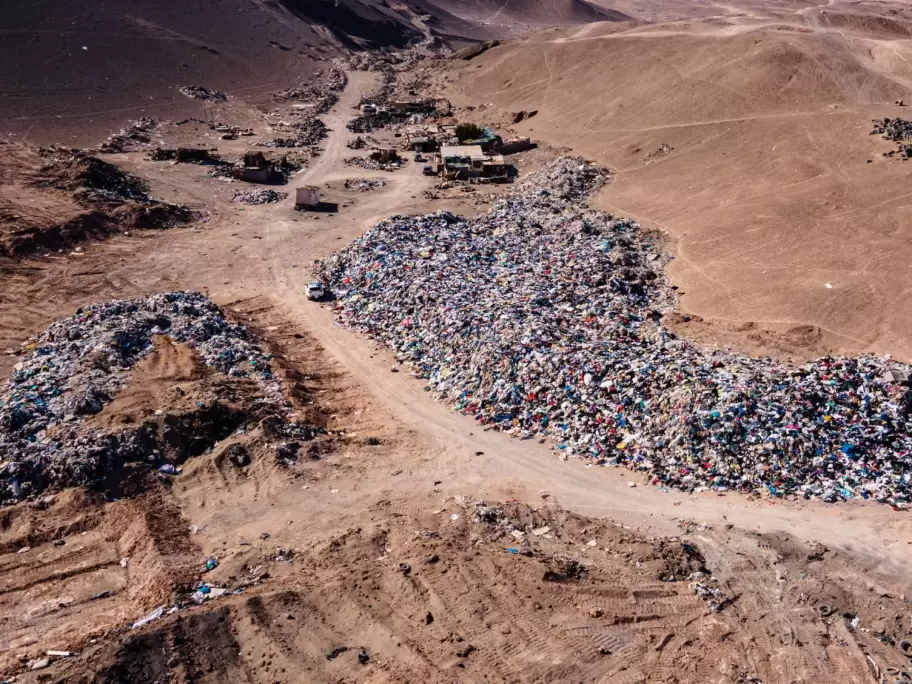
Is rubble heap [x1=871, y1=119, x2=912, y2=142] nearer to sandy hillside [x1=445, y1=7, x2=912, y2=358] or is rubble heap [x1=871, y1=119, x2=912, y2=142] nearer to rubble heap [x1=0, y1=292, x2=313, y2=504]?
sandy hillside [x1=445, y1=7, x2=912, y2=358]

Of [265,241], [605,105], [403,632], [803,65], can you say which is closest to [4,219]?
[265,241]

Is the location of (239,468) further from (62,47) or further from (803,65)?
(62,47)

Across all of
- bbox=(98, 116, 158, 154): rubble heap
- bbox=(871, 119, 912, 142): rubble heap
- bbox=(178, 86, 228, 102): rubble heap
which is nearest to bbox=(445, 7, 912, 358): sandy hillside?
bbox=(871, 119, 912, 142): rubble heap

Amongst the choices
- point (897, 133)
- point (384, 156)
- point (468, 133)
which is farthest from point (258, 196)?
point (897, 133)

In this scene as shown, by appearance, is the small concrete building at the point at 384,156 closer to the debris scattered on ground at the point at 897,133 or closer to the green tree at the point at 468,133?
the green tree at the point at 468,133

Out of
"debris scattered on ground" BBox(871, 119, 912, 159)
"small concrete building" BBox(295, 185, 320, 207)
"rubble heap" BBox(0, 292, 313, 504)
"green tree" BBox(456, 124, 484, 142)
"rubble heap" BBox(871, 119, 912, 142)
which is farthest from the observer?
"green tree" BBox(456, 124, 484, 142)

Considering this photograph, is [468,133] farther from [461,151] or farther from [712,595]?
[712,595]
